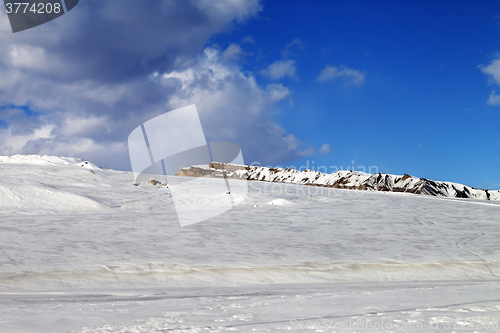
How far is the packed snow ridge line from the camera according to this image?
13.5m

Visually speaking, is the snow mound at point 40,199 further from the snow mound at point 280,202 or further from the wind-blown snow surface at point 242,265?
the snow mound at point 280,202

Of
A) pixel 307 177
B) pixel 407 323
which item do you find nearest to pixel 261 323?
pixel 407 323

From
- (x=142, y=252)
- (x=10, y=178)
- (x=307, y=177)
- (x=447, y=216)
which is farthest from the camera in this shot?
(x=307, y=177)

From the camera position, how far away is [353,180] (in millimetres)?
15211

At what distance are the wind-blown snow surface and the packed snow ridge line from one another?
4.04 meters

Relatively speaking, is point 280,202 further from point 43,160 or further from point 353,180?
point 43,160

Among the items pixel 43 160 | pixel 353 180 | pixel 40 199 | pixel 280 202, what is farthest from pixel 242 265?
pixel 43 160

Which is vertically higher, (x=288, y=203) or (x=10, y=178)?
(x=10, y=178)

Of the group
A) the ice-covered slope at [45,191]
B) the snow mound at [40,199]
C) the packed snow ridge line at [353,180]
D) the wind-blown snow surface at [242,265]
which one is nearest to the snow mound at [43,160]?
the ice-covered slope at [45,191]

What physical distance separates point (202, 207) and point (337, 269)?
4.84 meters

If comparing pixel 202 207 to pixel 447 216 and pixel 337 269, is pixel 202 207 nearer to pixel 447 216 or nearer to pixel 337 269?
pixel 337 269

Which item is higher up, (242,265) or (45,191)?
(45,191)

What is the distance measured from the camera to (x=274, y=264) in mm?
4738

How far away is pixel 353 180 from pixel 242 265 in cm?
1161
